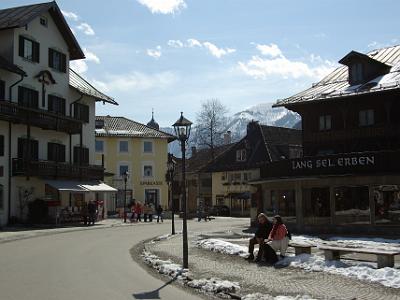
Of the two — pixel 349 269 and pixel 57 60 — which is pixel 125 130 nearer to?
pixel 57 60

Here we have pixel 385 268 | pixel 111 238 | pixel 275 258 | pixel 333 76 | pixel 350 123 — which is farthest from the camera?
pixel 333 76

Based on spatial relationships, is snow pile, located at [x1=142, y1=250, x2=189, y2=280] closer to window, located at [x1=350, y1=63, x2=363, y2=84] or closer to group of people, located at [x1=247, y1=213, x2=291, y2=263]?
group of people, located at [x1=247, y1=213, x2=291, y2=263]

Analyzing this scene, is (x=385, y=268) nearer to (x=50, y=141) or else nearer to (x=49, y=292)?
(x=49, y=292)

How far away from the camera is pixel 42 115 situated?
1580 inches

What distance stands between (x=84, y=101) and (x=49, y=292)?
37370mm

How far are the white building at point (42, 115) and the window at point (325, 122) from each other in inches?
678

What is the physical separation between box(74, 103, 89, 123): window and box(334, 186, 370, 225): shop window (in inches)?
953

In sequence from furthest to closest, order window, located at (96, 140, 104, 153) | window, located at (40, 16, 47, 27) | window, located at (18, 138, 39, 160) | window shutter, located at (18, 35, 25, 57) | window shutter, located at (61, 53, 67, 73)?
1. window, located at (96, 140, 104, 153)
2. window shutter, located at (61, 53, 67, 73)
3. window, located at (40, 16, 47, 27)
4. window shutter, located at (18, 35, 25, 57)
5. window, located at (18, 138, 39, 160)

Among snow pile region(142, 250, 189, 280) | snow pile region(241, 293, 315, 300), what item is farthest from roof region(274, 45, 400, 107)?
snow pile region(241, 293, 315, 300)

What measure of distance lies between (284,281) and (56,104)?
33998 millimetres

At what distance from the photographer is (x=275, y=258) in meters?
16.0

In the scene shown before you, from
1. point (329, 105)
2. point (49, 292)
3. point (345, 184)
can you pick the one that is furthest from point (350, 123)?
point (49, 292)

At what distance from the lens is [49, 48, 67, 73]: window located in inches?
1709

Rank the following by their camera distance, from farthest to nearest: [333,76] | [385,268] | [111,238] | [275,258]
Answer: [333,76]
[111,238]
[275,258]
[385,268]
